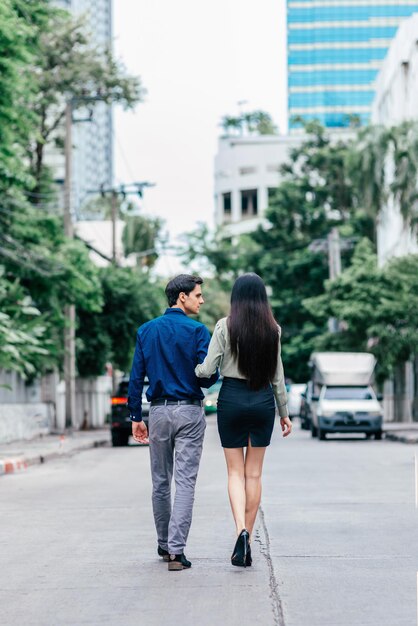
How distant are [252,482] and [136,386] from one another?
1.08 m

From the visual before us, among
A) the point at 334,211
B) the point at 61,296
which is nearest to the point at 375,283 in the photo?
the point at 61,296

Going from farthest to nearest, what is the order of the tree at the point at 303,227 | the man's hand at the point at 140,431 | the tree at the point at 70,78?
the tree at the point at 303,227 < the tree at the point at 70,78 < the man's hand at the point at 140,431

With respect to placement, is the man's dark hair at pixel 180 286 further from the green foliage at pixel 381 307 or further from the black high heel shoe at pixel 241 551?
the green foliage at pixel 381 307

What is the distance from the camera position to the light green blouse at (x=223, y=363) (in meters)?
8.70

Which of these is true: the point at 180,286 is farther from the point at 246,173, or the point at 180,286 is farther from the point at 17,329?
the point at 246,173

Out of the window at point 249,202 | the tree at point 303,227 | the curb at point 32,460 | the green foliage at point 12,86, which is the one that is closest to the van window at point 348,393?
the curb at point 32,460

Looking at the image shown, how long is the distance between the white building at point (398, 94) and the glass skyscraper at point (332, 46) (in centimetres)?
10929

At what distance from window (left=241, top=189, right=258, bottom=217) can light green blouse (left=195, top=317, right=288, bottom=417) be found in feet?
384

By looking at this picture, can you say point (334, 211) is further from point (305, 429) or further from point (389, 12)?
point (389, 12)

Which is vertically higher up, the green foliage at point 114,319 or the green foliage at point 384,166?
the green foliage at point 384,166

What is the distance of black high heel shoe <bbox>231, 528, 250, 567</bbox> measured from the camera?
28.0ft

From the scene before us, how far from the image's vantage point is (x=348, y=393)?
34062mm

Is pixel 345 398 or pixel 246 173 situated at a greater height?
pixel 246 173

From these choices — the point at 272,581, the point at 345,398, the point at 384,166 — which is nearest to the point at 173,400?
the point at 272,581
